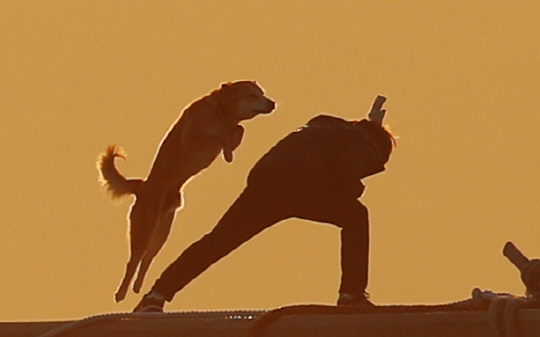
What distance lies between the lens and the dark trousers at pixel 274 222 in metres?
5.90

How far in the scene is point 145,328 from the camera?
339cm

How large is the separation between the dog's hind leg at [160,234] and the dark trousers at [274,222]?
576 cm

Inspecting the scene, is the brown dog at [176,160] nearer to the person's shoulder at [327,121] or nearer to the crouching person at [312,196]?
the person's shoulder at [327,121]

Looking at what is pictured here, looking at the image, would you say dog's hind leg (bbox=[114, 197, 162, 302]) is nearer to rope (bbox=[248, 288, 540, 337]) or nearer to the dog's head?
the dog's head

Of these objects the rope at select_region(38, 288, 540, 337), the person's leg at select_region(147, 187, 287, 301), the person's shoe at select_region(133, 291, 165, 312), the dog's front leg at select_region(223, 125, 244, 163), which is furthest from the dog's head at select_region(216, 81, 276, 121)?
the rope at select_region(38, 288, 540, 337)

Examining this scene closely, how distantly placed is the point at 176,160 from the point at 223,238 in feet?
18.9

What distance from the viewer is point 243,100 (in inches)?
481

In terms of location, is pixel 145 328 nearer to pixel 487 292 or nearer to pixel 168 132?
pixel 487 292

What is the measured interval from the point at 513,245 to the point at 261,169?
110 inches

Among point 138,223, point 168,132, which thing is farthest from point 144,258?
point 168,132

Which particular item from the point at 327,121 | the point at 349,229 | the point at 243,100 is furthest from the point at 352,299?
the point at 243,100

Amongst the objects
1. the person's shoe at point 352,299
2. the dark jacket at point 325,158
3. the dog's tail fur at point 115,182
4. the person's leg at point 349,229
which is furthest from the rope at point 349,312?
the dog's tail fur at point 115,182

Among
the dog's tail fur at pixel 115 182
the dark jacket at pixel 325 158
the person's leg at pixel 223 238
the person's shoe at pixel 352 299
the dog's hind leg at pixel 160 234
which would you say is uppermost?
the dog's tail fur at pixel 115 182

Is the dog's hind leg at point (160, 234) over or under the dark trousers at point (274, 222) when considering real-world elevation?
over
